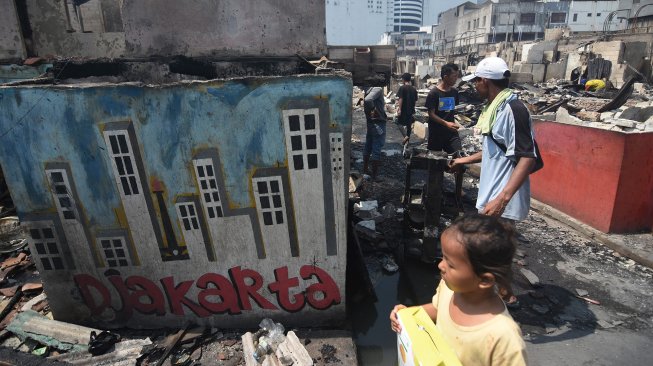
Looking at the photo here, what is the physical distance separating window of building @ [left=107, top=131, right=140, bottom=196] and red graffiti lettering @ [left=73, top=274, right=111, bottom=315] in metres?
0.96

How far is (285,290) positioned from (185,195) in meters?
1.20

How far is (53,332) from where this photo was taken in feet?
10.0

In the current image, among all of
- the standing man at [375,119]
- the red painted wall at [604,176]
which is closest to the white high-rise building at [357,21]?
the standing man at [375,119]

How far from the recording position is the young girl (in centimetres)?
129

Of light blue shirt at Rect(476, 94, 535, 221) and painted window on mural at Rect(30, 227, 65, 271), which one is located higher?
light blue shirt at Rect(476, 94, 535, 221)

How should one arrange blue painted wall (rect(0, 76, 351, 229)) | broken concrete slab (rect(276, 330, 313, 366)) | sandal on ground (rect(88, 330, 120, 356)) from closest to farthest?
blue painted wall (rect(0, 76, 351, 229)) < broken concrete slab (rect(276, 330, 313, 366)) < sandal on ground (rect(88, 330, 120, 356))

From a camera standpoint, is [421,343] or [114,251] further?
[114,251]

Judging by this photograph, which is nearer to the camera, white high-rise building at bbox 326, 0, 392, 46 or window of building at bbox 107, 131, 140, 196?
window of building at bbox 107, 131, 140, 196

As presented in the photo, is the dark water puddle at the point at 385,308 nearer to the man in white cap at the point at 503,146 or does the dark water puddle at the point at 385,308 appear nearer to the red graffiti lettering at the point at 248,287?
the red graffiti lettering at the point at 248,287

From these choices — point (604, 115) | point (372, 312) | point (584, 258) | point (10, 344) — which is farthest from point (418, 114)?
point (10, 344)

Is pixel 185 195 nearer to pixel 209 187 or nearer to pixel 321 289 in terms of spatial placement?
pixel 209 187

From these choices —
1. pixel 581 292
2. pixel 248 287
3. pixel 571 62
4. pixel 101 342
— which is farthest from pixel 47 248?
pixel 571 62

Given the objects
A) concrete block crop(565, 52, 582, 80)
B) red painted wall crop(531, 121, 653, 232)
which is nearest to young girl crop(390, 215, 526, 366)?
red painted wall crop(531, 121, 653, 232)

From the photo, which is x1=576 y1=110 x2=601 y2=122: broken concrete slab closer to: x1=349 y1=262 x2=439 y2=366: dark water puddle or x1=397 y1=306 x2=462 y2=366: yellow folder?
x1=349 y1=262 x2=439 y2=366: dark water puddle
